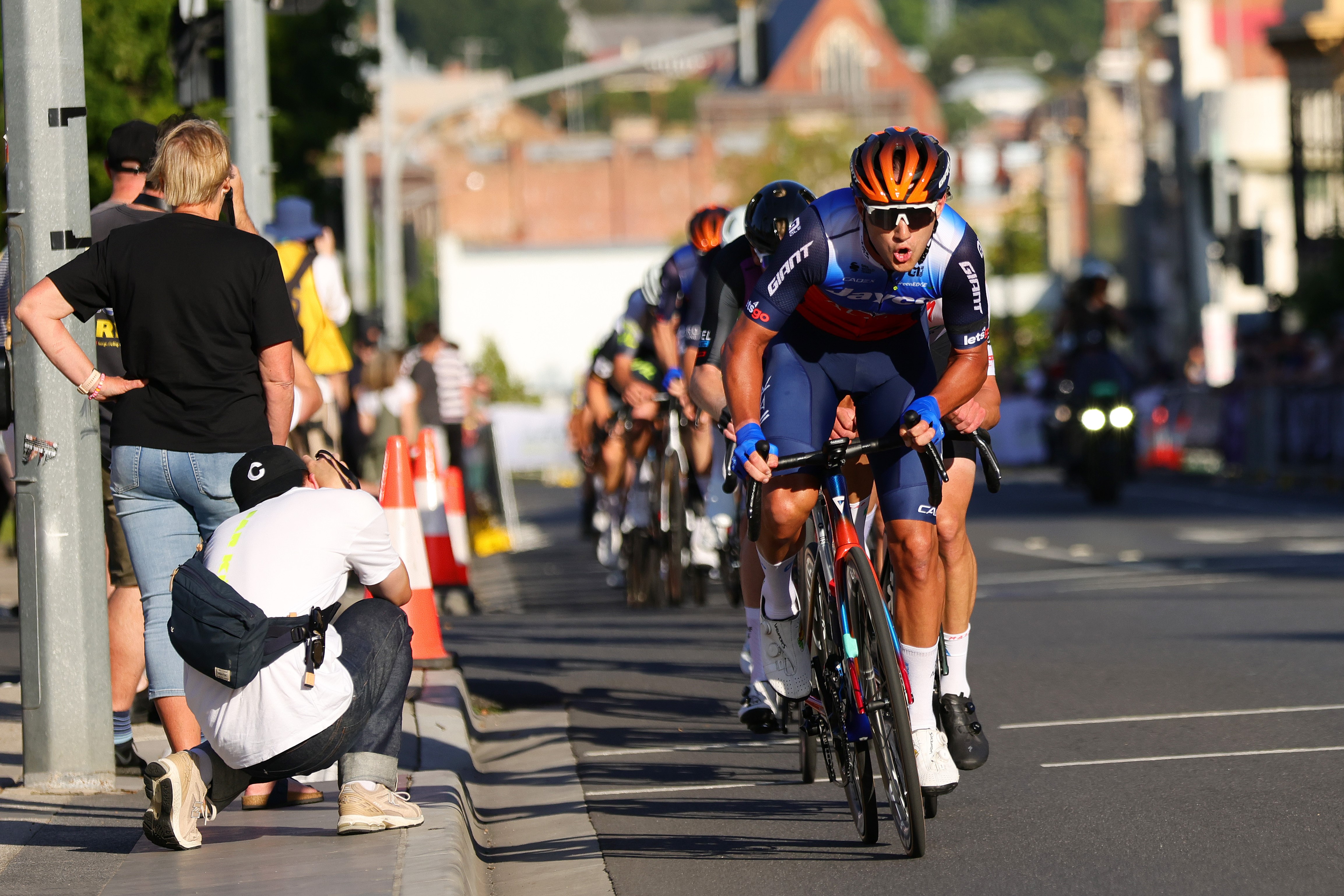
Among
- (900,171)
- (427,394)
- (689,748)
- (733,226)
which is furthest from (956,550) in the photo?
(427,394)

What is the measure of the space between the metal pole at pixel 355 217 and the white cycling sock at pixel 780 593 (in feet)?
67.6

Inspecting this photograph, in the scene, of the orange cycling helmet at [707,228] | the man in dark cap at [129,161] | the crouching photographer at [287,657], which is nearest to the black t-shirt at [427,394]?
the orange cycling helmet at [707,228]

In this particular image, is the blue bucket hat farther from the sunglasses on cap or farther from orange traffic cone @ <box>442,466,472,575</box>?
the sunglasses on cap

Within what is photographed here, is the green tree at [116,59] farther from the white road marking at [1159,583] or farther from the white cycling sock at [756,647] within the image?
the white cycling sock at [756,647]

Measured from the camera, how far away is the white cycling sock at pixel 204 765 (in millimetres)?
5965

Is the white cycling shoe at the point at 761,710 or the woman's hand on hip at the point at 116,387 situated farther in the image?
the white cycling shoe at the point at 761,710

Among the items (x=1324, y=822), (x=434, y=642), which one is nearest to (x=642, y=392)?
(x=434, y=642)

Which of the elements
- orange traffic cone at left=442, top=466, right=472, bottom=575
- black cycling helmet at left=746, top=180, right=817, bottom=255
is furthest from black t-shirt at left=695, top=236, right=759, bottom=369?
orange traffic cone at left=442, top=466, right=472, bottom=575

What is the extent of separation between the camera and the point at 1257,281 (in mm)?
32906

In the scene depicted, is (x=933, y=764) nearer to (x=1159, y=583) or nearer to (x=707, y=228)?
(x=707, y=228)

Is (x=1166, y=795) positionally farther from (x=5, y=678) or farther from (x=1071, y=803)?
(x=5, y=678)

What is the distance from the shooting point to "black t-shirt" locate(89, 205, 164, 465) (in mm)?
7691

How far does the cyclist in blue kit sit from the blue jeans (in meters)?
1.59

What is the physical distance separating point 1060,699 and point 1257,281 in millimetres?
25193
